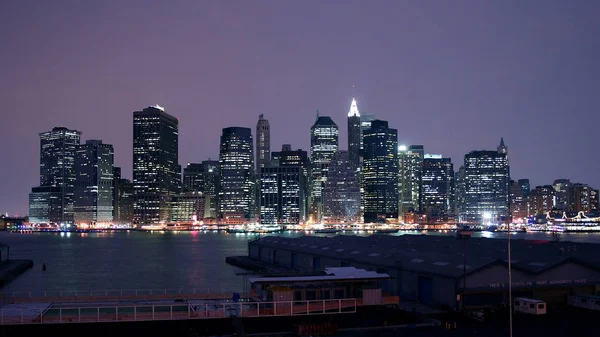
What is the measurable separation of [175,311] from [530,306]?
21.6 meters

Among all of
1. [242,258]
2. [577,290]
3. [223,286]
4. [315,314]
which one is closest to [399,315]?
[315,314]

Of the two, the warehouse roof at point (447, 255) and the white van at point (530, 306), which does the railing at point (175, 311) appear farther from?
the white van at point (530, 306)

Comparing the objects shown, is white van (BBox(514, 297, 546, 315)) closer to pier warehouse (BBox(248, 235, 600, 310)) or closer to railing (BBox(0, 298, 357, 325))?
pier warehouse (BBox(248, 235, 600, 310))

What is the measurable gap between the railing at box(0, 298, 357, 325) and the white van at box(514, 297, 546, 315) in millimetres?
10764

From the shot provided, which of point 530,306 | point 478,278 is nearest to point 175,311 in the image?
point 478,278

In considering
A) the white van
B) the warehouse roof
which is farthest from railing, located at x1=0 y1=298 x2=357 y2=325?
the white van

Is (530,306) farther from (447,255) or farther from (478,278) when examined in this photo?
(447,255)

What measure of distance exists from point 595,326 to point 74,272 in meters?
77.8

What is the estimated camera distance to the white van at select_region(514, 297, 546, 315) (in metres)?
40.2

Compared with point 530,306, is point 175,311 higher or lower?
higher

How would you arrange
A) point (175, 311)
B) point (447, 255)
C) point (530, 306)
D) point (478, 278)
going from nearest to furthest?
1. point (175, 311)
2. point (530, 306)
3. point (478, 278)
4. point (447, 255)

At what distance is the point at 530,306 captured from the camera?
40625 mm

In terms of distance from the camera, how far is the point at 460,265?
44.1m

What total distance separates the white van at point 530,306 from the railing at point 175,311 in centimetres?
1076
